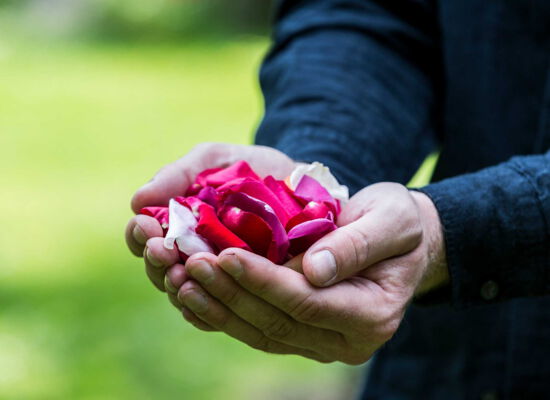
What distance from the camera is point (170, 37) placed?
979 cm

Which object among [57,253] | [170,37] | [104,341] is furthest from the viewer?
[170,37]

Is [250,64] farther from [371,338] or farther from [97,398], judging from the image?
[371,338]

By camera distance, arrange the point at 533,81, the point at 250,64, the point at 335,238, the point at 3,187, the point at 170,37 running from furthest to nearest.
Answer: the point at 170,37 < the point at 250,64 < the point at 3,187 < the point at 533,81 < the point at 335,238

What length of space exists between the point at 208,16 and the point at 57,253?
22.5 feet

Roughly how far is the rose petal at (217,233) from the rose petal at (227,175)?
0.36ft

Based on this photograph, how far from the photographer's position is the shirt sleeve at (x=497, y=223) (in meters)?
1.30

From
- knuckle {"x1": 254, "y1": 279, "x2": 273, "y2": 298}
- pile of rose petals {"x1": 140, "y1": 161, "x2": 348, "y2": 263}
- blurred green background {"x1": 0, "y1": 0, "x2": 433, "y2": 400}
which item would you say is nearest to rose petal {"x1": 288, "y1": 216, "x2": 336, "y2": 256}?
pile of rose petals {"x1": 140, "y1": 161, "x2": 348, "y2": 263}

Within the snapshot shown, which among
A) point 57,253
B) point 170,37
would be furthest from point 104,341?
point 170,37

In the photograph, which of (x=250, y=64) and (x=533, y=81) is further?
(x=250, y=64)

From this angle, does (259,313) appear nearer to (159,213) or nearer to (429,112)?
(159,213)

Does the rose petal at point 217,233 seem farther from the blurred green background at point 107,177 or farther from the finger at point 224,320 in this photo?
the blurred green background at point 107,177

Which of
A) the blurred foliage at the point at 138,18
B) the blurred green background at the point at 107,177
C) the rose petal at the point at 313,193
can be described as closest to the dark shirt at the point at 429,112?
the rose petal at the point at 313,193

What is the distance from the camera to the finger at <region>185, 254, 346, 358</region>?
3.62 ft

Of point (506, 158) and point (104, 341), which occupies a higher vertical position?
point (506, 158)
